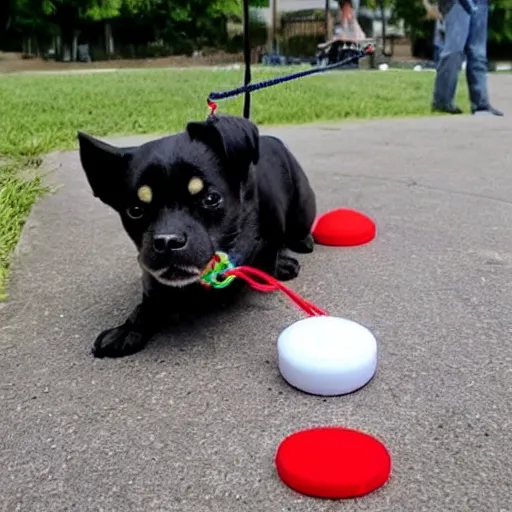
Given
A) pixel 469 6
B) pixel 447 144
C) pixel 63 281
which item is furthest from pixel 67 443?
pixel 469 6

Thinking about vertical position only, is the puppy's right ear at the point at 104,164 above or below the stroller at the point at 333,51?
below

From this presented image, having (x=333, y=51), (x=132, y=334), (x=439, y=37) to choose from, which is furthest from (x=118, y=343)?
(x=333, y=51)

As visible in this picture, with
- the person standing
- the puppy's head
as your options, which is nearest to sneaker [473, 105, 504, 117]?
the person standing

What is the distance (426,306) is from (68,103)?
17.8 feet

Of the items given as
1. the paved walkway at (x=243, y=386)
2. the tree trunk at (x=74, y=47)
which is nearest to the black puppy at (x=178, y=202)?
the paved walkway at (x=243, y=386)

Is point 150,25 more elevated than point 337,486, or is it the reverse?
point 150,25

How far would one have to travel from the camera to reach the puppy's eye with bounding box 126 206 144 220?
1596 millimetres

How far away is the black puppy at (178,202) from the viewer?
61.2 inches

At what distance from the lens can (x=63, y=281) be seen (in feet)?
7.41

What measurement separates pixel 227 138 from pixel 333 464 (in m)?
0.73

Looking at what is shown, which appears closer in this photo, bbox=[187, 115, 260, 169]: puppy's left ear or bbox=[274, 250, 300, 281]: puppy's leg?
bbox=[187, 115, 260, 169]: puppy's left ear

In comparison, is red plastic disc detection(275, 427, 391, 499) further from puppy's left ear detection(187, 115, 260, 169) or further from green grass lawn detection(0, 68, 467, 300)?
green grass lawn detection(0, 68, 467, 300)

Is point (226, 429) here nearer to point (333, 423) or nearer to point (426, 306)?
point (333, 423)

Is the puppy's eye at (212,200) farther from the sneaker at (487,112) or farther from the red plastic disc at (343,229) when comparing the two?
the sneaker at (487,112)
